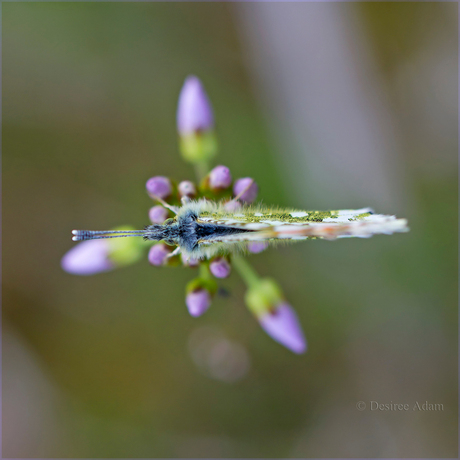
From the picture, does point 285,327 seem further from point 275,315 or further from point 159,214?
point 159,214

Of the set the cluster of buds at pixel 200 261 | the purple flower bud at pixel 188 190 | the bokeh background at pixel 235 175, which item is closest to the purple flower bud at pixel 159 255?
the cluster of buds at pixel 200 261

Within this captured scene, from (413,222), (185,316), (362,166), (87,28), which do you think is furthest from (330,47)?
(185,316)

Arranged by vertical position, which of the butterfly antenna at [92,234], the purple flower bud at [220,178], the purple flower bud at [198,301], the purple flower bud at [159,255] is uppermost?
the purple flower bud at [220,178]

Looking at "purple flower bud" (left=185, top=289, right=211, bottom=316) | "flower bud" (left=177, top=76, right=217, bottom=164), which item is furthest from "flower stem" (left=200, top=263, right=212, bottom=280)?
"flower bud" (left=177, top=76, right=217, bottom=164)

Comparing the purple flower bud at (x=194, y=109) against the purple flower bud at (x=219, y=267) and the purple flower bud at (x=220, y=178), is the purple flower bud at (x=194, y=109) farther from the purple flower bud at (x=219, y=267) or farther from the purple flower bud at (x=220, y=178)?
the purple flower bud at (x=219, y=267)

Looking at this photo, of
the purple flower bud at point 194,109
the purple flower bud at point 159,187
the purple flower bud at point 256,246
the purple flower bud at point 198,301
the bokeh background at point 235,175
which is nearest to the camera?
the purple flower bud at point 256,246

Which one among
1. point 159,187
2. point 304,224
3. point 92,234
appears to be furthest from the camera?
point 159,187

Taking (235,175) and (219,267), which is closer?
(219,267)

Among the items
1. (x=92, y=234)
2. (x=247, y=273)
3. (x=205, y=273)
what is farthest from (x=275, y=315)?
(x=92, y=234)
